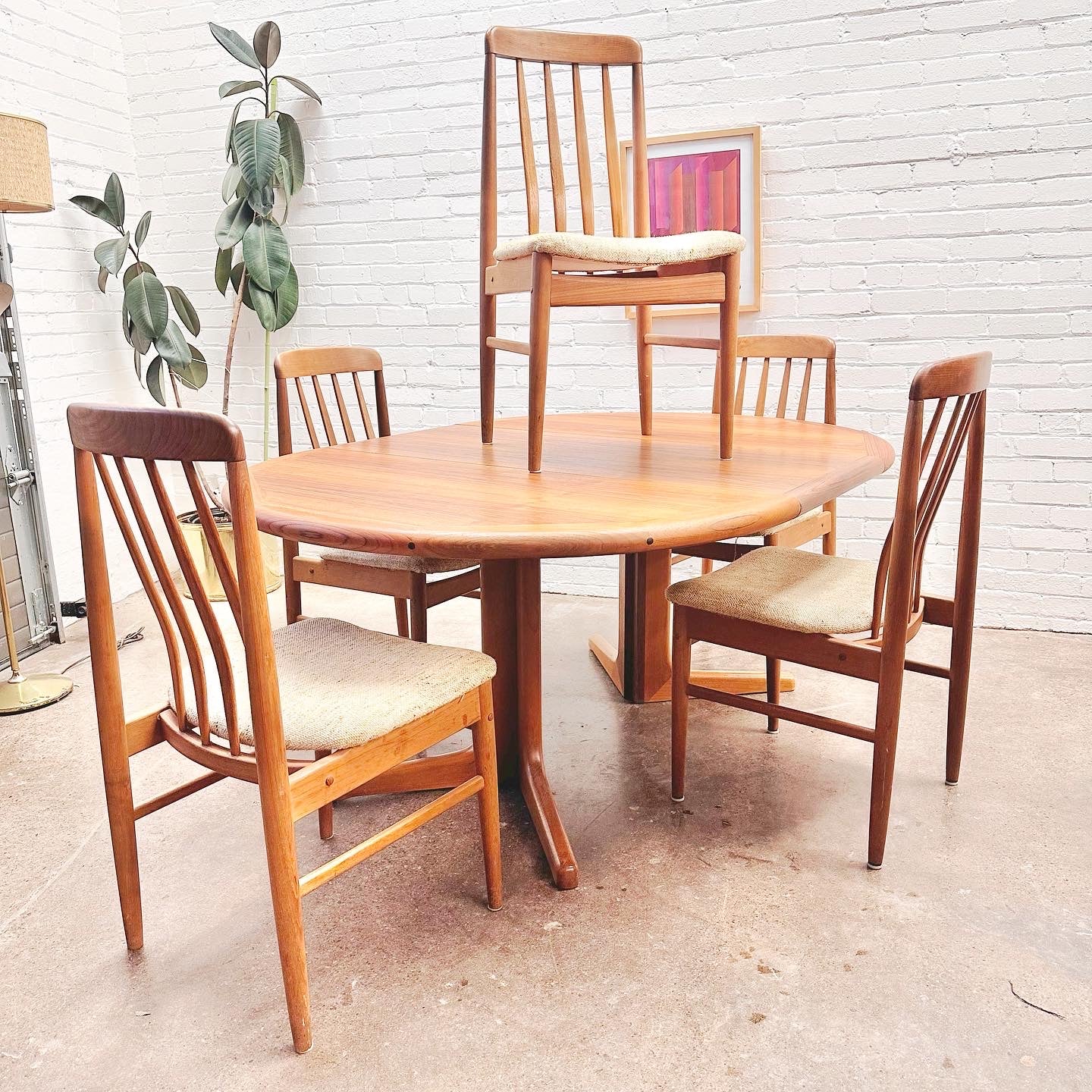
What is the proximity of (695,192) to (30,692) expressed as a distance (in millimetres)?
2534

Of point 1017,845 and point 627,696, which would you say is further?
point 627,696

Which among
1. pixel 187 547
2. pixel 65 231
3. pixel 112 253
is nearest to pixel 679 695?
pixel 187 547

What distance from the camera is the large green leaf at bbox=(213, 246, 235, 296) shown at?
141 inches

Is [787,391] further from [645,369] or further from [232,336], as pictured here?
[232,336]

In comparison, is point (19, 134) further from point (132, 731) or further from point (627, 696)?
point (627, 696)

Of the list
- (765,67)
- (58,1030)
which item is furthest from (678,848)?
(765,67)

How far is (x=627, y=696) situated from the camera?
2.67 meters

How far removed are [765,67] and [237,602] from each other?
2642 millimetres

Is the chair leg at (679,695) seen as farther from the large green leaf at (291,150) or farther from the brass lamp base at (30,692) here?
the large green leaf at (291,150)

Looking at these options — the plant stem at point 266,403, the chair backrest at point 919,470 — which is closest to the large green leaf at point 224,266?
the plant stem at point 266,403

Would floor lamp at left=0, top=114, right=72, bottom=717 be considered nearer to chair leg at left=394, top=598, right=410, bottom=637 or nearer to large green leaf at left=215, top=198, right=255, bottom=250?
large green leaf at left=215, top=198, right=255, bottom=250

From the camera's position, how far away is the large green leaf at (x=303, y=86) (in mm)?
3381

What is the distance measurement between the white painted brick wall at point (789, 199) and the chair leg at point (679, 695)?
1480 millimetres

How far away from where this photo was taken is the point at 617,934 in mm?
1664
